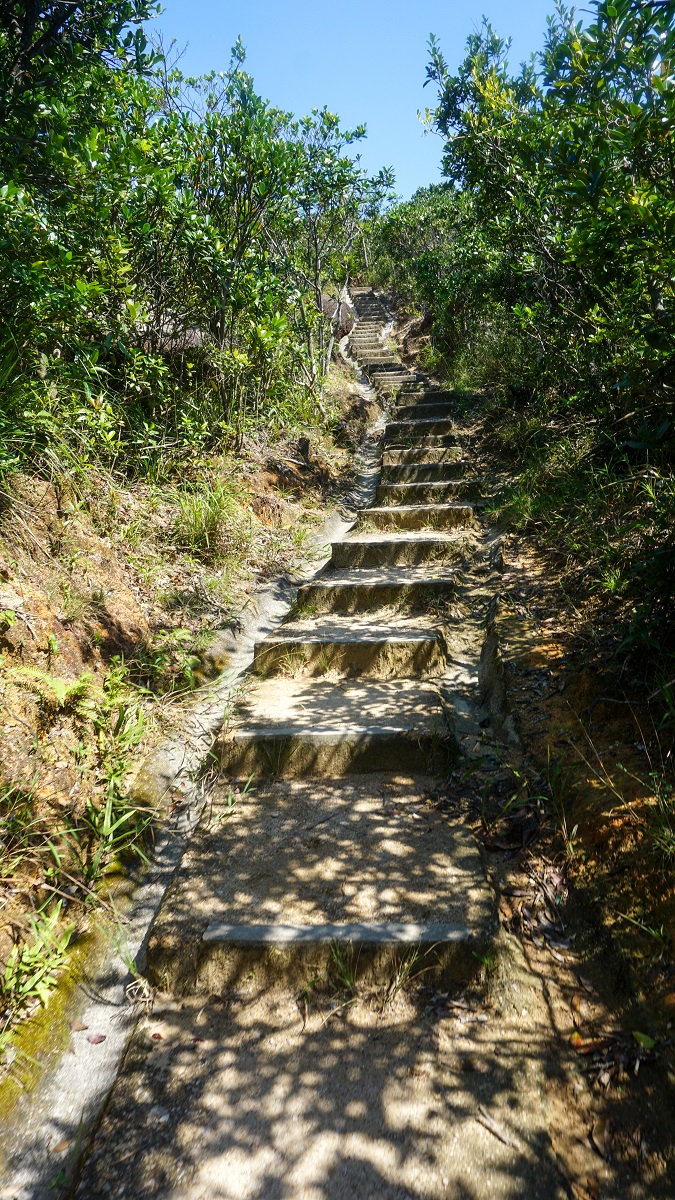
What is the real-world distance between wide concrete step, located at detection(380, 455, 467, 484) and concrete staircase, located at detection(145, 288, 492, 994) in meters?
2.10

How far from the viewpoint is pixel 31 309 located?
12.2 feet

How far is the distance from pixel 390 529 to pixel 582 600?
3.01 meters

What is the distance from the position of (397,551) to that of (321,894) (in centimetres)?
374

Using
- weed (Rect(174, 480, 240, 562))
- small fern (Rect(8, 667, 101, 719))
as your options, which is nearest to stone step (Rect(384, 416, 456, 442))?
weed (Rect(174, 480, 240, 562))

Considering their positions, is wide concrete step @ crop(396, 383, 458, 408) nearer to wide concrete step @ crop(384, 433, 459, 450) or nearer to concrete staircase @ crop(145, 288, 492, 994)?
wide concrete step @ crop(384, 433, 459, 450)

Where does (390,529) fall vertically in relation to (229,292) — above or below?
below

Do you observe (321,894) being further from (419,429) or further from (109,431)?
(419,429)

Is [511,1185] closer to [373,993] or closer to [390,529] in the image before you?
[373,993]

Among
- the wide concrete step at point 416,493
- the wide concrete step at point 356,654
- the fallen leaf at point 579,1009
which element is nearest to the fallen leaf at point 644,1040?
the fallen leaf at point 579,1009

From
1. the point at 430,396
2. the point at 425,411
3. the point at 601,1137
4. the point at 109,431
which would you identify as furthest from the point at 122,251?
the point at 430,396

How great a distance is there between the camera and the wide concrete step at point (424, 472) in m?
7.57

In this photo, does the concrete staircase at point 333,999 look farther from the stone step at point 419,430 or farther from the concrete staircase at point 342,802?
the stone step at point 419,430

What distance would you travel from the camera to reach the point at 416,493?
719cm

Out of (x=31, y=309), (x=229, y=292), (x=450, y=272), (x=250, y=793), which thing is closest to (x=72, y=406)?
(x=31, y=309)
